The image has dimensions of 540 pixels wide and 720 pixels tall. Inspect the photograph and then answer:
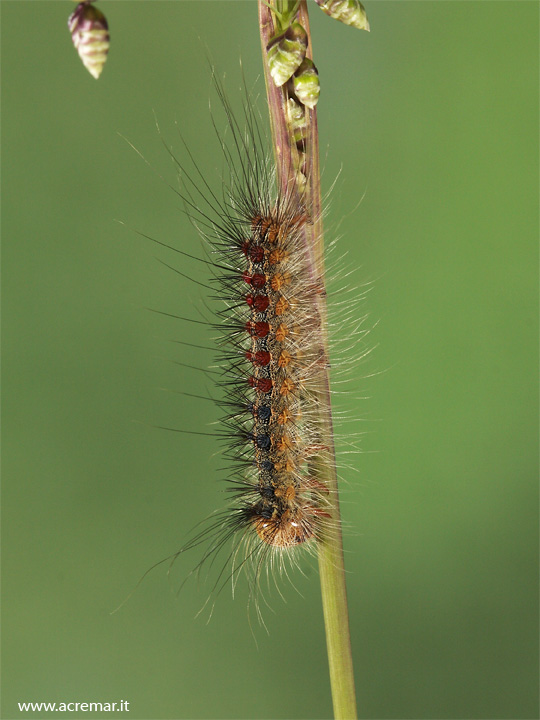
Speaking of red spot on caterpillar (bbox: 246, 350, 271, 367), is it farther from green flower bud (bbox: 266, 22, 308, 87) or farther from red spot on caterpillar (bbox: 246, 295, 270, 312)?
green flower bud (bbox: 266, 22, 308, 87)

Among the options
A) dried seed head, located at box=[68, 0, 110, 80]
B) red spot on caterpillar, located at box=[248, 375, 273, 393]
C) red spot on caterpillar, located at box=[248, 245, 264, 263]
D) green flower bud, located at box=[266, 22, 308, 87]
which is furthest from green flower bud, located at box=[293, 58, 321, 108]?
red spot on caterpillar, located at box=[248, 375, 273, 393]

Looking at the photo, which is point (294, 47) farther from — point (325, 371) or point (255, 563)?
point (255, 563)

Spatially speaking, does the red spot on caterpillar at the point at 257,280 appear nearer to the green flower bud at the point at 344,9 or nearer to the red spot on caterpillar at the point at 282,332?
the red spot on caterpillar at the point at 282,332

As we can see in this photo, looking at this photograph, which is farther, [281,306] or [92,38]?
[281,306]

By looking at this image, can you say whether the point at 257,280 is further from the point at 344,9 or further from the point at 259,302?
the point at 344,9

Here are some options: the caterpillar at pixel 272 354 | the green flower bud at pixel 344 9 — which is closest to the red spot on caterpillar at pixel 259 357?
the caterpillar at pixel 272 354

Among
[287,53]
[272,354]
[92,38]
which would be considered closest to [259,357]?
[272,354]
